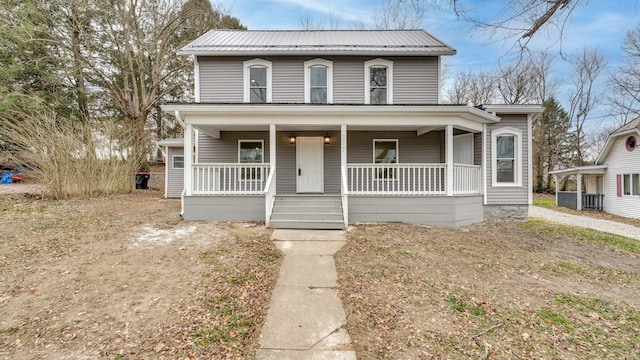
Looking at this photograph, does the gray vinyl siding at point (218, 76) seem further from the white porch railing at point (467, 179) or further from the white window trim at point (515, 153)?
the white window trim at point (515, 153)

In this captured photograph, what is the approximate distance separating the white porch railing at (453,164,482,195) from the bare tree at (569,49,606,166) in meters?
22.9

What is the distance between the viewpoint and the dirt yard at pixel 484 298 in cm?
271

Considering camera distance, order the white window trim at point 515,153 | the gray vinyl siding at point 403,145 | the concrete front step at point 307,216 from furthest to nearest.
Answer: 1. the gray vinyl siding at point 403,145
2. the white window trim at point 515,153
3. the concrete front step at point 307,216

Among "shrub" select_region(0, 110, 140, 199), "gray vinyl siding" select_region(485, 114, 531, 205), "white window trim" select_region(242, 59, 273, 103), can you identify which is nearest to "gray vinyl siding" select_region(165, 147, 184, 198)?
"shrub" select_region(0, 110, 140, 199)

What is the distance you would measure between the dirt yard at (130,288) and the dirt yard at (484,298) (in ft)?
4.62

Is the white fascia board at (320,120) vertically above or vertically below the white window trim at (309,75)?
below

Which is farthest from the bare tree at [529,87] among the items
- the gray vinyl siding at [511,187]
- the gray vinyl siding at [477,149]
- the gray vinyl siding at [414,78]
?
the gray vinyl siding at [477,149]

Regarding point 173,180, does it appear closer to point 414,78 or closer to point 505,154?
point 414,78

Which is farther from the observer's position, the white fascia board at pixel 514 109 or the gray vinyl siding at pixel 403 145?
the gray vinyl siding at pixel 403 145

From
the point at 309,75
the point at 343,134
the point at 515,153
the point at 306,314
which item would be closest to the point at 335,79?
the point at 309,75

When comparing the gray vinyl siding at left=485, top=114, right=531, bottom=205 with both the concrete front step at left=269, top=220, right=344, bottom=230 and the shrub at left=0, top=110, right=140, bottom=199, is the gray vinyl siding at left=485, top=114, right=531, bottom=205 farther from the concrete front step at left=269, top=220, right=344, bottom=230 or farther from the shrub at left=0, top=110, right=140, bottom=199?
the shrub at left=0, top=110, right=140, bottom=199

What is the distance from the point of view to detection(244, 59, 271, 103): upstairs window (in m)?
9.89

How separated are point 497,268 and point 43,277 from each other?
7383 millimetres

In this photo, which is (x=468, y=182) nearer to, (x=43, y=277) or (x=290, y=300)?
(x=290, y=300)
